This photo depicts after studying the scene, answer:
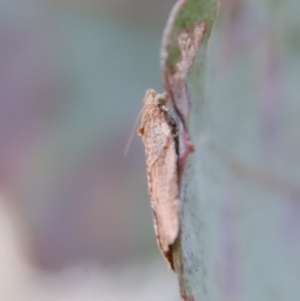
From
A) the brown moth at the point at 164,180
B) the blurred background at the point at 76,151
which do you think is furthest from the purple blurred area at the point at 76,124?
the brown moth at the point at 164,180

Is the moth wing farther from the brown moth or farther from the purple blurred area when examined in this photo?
the purple blurred area

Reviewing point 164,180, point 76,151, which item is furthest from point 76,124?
point 164,180

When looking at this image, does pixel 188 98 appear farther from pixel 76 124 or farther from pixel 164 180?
pixel 76 124

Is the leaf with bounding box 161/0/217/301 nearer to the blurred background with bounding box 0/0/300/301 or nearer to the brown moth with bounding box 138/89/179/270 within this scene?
the brown moth with bounding box 138/89/179/270

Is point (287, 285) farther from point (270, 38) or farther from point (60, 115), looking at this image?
point (60, 115)

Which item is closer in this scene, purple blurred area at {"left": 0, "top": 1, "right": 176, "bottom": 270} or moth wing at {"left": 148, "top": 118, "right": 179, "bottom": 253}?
moth wing at {"left": 148, "top": 118, "right": 179, "bottom": 253}

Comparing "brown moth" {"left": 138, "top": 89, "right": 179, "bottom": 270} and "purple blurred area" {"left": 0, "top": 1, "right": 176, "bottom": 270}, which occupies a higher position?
"purple blurred area" {"left": 0, "top": 1, "right": 176, "bottom": 270}

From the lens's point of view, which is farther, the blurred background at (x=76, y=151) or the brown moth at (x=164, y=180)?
the blurred background at (x=76, y=151)

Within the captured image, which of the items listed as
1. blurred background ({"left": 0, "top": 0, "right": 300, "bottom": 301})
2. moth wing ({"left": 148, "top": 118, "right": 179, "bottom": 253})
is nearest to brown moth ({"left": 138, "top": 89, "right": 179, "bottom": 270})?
moth wing ({"left": 148, "top": 118, "right": 179, "bottom": 253})

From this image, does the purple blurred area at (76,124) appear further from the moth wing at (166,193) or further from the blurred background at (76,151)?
the moth wing at (166,193)
